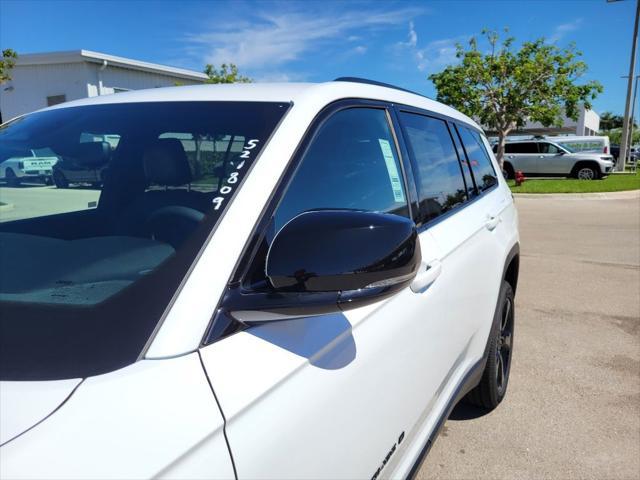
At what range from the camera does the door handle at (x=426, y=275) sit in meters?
1.73

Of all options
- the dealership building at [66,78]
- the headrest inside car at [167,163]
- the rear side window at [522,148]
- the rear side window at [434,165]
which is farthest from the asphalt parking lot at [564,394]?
the rear side window at [522,148]

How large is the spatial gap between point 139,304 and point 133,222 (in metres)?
0.41

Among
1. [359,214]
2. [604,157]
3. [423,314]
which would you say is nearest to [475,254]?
[423,314]

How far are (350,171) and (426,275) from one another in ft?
1.54

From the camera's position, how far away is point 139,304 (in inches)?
41.3

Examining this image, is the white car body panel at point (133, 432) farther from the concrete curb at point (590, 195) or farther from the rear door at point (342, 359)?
the concrete curb at point (590, 195)

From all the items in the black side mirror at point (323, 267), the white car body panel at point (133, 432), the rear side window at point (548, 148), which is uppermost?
the black side mirror at point (323, 267)

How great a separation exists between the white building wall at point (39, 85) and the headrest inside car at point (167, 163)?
21.3m

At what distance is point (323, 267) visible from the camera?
108cm

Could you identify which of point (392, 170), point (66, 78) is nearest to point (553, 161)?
point (66, 78)

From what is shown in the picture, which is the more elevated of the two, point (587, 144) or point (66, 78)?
point (66, 78)

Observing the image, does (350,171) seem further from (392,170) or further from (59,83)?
(59,83)

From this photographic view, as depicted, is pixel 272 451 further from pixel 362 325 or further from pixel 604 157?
pixel 604 157

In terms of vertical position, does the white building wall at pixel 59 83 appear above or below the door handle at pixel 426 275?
Result: above
